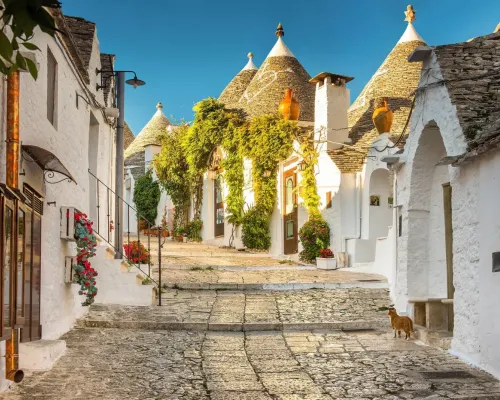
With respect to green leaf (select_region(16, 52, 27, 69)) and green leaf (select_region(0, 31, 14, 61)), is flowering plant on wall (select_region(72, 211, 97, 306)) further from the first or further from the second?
green leaf (select_region(0, 31, 14, 61))

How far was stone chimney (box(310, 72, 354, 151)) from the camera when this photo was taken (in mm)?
16386

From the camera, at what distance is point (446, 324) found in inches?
324

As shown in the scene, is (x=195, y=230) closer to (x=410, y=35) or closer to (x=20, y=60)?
(x=410, y=35)

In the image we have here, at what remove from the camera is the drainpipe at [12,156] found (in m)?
5.19

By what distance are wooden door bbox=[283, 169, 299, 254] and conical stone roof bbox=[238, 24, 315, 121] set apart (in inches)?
97.7

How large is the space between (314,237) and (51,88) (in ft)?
30.7

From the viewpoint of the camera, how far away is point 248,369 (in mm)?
6418

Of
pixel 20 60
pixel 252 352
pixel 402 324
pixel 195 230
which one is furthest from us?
pixel 195 230

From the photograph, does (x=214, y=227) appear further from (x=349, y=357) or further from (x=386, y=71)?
(x=349, y=357)

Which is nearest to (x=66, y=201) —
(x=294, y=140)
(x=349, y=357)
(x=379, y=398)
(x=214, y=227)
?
(x=349, y=357)

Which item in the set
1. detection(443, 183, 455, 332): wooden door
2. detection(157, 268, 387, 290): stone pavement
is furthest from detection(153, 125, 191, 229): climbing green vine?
detection(443, 183, 455, 332): wooden door

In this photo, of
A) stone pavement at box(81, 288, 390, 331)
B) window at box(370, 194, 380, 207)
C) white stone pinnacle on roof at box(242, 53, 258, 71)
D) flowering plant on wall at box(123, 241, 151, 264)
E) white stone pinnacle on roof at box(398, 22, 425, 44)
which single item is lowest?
stone pavement at box(81, 288, 390, 331)

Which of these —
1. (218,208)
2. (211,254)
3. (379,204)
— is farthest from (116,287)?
(218,208)

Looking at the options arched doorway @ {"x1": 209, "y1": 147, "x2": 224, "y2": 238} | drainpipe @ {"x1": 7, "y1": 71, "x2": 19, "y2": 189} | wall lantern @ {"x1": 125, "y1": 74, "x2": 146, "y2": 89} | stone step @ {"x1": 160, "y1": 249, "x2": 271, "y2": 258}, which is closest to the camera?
drainpipe @ {"x1": 7, "y1": 71, "x2": 19, "y2": 189}
